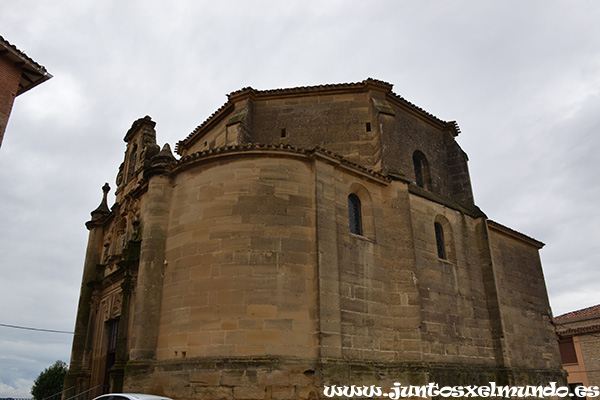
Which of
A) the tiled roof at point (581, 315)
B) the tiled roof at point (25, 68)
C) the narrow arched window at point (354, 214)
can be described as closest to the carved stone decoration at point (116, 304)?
the tiled roof at point (25, 68)

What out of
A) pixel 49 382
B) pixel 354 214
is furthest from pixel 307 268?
pixel 49 382

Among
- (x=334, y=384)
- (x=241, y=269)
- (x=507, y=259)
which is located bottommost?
(x=334, y=384)

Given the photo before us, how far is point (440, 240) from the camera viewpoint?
1564 cm

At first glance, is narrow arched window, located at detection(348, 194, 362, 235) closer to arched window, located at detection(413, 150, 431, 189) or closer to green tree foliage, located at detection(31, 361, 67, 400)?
arched window, located at detection(413, 150, 431, 189)

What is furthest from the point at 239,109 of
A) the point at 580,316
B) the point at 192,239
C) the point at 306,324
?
the point at 580,316

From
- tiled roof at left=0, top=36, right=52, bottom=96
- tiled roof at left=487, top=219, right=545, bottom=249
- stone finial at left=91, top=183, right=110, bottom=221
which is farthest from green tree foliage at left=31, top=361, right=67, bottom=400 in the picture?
tiled roof at left=487, top=219, right=545, bottom=249

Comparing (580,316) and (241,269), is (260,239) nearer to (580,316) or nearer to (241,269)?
(241,269)

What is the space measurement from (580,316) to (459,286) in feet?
70.6

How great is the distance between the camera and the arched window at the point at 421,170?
1689 centimetres

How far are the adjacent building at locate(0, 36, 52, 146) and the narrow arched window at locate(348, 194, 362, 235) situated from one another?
365 inches

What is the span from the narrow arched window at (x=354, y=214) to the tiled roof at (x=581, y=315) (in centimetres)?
2445

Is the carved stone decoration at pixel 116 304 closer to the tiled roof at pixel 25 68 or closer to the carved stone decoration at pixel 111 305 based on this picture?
the carved stone decoration at pixel 111 305

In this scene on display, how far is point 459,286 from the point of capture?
49.5 ft

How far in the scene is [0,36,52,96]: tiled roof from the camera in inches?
471
